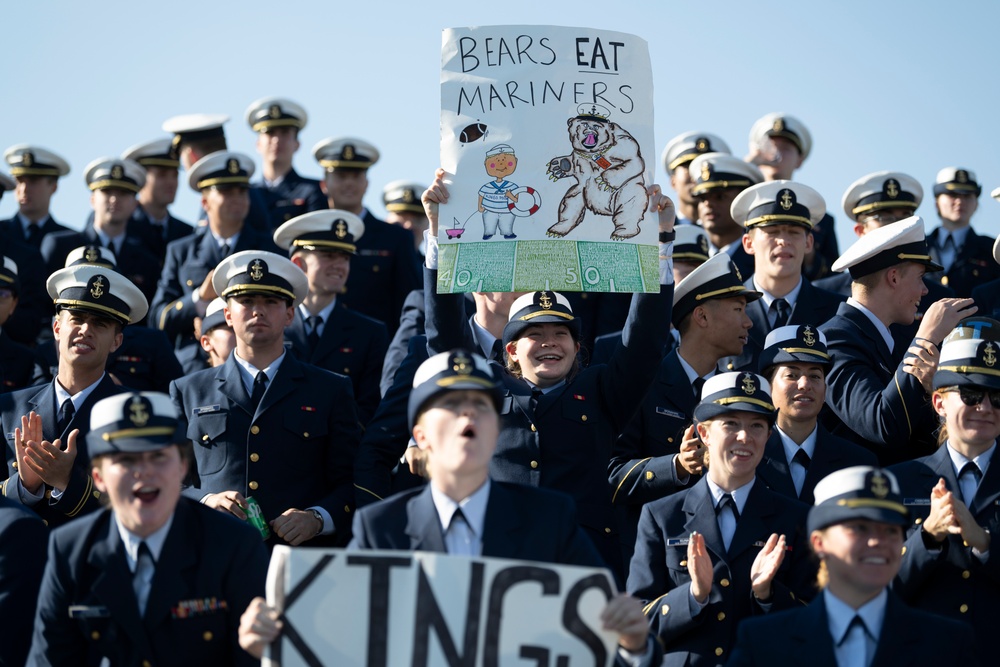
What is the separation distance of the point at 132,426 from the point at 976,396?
4.99 metres

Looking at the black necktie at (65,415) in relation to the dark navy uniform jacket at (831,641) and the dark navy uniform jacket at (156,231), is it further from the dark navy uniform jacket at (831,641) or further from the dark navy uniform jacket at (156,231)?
the dark navy uniform jacket at (156,231)

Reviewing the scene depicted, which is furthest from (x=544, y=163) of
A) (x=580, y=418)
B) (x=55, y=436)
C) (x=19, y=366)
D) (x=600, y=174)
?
(x=19, y=366)

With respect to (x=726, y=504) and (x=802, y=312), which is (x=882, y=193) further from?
(x=726, y=504)

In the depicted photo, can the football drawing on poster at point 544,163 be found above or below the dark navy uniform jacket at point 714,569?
above

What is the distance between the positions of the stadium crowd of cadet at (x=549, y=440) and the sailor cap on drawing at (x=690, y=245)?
3cm

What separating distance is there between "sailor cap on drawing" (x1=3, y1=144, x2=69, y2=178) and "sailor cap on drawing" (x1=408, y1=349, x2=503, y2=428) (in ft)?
40.2

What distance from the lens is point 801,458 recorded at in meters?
10.3

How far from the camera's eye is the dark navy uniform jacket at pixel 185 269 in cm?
1484

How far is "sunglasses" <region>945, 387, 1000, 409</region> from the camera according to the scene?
9.46 m

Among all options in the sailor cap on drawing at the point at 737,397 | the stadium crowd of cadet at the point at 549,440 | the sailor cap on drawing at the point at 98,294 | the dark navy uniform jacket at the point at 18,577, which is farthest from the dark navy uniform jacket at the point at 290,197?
the dark navy uniform jacket at the point at 18,577

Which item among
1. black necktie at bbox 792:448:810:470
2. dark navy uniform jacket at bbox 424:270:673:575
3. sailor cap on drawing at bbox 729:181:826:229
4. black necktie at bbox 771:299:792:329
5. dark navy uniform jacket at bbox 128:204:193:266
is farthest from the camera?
dark navy uniform jacket at bbox 128:204:193:266

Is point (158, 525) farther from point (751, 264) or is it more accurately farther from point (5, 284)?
point (751, 264)

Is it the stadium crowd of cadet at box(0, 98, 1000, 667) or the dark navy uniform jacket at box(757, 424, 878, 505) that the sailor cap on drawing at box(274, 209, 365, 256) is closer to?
the stadium crowd of cadet at box(0, 98, 1000, 667)

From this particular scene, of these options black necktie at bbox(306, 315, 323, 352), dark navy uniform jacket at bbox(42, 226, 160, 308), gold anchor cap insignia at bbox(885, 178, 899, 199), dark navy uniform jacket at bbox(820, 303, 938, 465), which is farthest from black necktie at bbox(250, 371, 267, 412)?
gold anchor cap insignia at bbox(885, 178, 899, 199)
